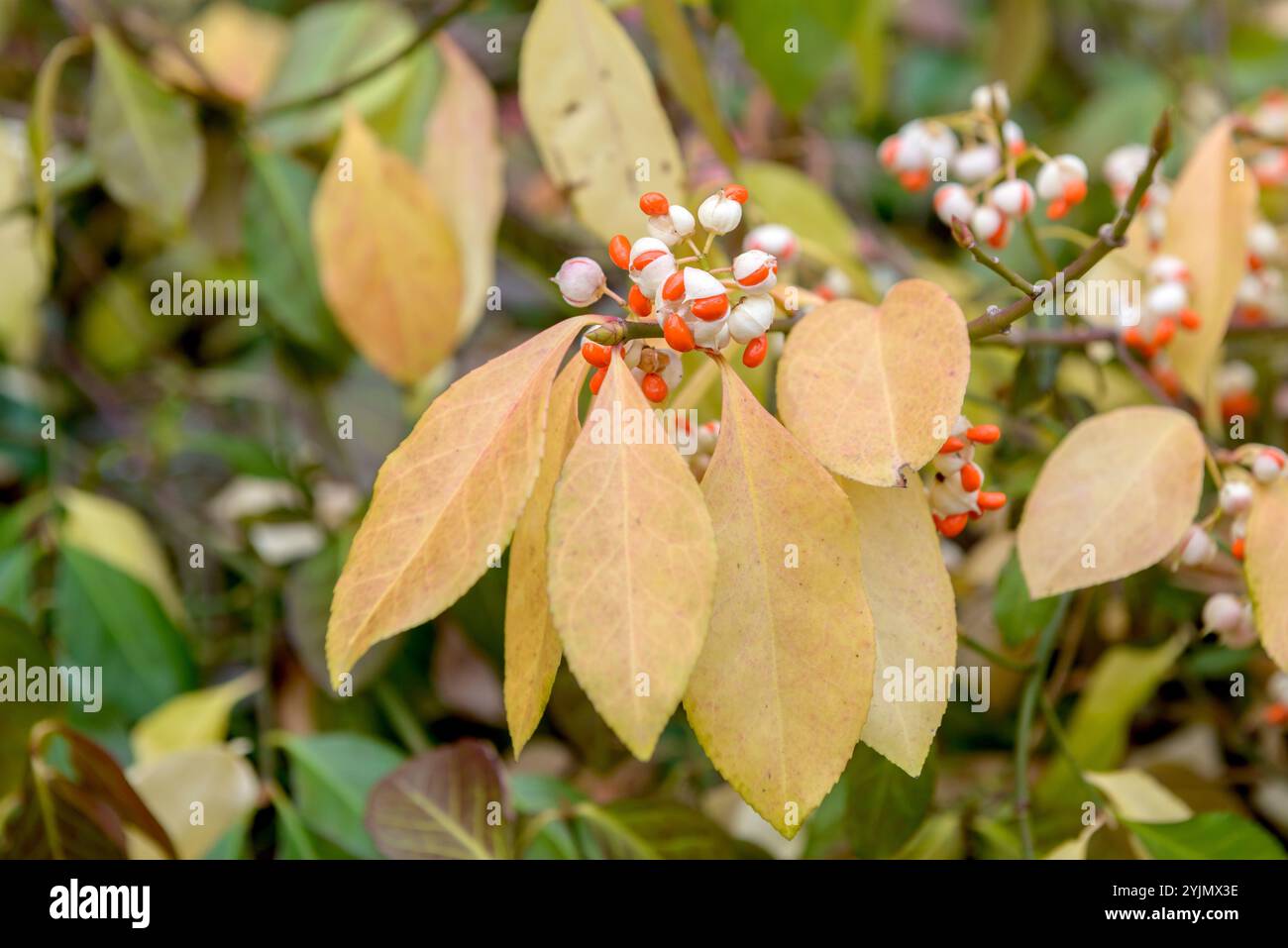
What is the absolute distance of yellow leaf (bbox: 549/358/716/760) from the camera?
13.4 inches

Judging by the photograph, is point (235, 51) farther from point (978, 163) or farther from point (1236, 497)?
point (1236, 497)

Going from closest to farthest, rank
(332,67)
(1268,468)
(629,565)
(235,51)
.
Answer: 1. (629,565)
2. (1268,468)
3. (332,67)
4. (235,51)

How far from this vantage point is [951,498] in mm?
444

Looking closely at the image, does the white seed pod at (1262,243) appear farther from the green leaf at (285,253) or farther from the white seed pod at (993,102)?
the green leaf at (285,253)

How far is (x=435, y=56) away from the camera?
2.55 ft

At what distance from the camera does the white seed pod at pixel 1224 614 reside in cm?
52

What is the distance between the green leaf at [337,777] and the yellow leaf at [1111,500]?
406 mm

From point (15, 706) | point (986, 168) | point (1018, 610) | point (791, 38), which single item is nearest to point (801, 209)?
point (791, 38)

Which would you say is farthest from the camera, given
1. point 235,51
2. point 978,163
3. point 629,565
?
point 235,51

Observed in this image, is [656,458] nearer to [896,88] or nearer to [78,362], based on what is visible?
[78,362]

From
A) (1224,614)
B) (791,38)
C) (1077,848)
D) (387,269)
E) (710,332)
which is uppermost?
(791,38)

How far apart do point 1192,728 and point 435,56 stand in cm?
70

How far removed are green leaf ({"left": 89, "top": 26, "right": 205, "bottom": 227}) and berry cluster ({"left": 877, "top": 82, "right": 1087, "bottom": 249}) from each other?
1.44 feet

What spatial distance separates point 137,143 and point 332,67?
16 cm
